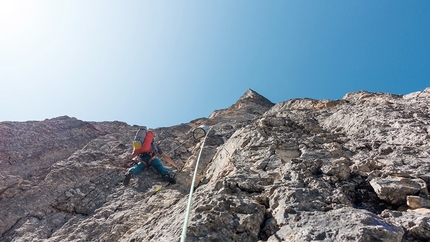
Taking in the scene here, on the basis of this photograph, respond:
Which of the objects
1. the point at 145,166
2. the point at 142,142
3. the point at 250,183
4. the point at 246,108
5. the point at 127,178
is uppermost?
the point at 246,108

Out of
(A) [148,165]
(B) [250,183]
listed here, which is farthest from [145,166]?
(B) [250,183]

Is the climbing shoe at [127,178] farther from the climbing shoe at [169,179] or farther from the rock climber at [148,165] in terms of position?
the climbing shoe at [169,179]

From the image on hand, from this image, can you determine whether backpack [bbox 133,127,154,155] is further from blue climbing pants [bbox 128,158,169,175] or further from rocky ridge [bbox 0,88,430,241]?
rocky ridge [bbox 0,88,430,241]

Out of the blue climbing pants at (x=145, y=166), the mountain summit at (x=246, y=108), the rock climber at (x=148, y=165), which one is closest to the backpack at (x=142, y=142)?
the rock climber at (x=148, y=165)

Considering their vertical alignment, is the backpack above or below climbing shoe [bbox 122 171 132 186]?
above

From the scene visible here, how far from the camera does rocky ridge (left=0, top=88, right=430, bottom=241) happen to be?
3.30m

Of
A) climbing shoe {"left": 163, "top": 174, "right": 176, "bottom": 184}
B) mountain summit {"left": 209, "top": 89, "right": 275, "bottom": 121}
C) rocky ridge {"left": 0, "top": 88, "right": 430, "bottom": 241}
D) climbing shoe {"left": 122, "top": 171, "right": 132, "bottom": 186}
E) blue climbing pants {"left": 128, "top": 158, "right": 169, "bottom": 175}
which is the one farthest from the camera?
mountain summit {"left": 209, "top": 89, "right": 275, "bottom": 121}

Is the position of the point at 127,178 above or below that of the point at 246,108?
below

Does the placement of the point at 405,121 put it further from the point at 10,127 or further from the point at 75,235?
the point at 10,127

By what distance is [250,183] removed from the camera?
431cm

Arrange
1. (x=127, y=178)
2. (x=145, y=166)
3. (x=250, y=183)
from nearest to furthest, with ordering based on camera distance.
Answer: (x=250, y=183) < (x=127, y=178) < (x=145, y=166)

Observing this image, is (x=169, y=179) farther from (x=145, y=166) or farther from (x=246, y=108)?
(x=246, y=108)

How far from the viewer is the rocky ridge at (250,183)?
3.30 m

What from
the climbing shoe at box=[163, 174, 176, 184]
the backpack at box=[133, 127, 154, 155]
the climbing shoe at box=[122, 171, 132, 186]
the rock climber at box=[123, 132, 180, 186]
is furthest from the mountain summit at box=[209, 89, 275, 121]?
the climbing shoe at box=[122, 171, 132, 186]
